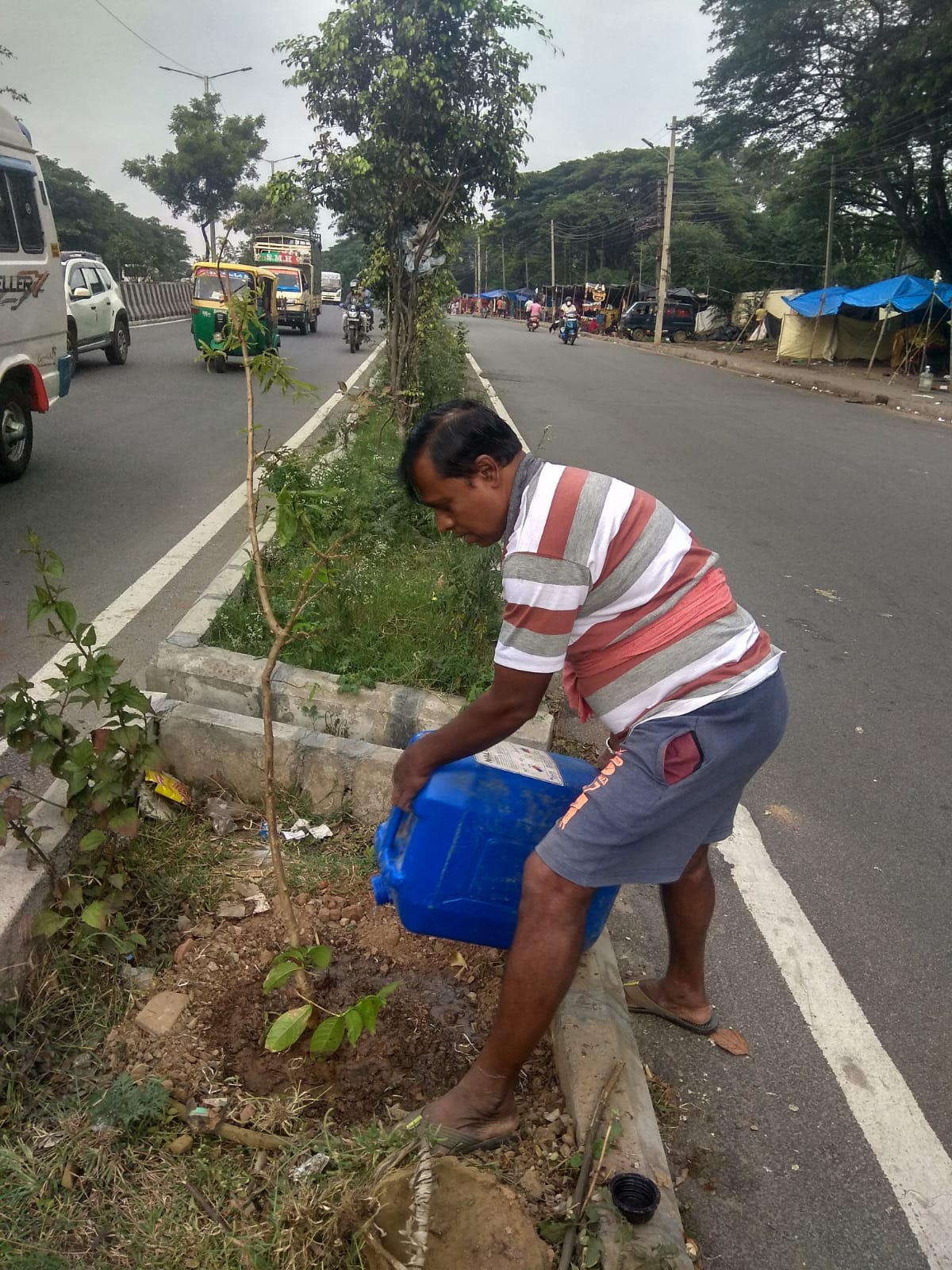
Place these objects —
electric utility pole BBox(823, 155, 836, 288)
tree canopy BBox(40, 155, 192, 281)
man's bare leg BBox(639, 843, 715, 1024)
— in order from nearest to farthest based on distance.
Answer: man's bare leg BBox(639, 843, 715, 1024)
electric utility pole BBox(823, 155, 836, 288)
tree canopy BBox(40, 155, 192, 281)

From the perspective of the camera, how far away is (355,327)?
2161cm

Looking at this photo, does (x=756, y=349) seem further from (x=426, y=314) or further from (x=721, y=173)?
(x=721, y=173)

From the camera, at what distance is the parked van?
23.3ft

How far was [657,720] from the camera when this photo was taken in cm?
184

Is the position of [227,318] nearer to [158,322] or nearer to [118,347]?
[118,347]

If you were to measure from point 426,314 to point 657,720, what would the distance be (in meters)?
8.74

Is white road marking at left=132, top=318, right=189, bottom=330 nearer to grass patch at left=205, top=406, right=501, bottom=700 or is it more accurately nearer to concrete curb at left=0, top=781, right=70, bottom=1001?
grass patch at left=205, top=406, right=501, bottom=700

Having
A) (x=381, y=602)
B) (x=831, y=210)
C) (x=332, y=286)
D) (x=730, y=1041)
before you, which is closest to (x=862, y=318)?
(x=831, y=210)

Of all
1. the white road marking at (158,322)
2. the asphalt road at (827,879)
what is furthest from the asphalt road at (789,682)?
the white road marking at (158,322)

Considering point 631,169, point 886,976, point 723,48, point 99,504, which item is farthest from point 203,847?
point 631,169

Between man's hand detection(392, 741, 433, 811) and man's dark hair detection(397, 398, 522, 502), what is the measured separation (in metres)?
0.56

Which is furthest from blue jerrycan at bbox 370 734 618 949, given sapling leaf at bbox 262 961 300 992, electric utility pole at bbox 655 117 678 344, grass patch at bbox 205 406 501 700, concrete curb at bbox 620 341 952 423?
electric utility pole at bbox 655 117 678 344

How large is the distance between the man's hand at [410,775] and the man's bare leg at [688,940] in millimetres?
733

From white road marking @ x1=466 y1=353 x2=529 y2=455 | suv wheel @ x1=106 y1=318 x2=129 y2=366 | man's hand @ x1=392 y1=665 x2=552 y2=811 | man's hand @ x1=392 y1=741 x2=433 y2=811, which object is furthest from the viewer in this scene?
suv wheel @ x1=106 y1=318 x2=129 y2=366
